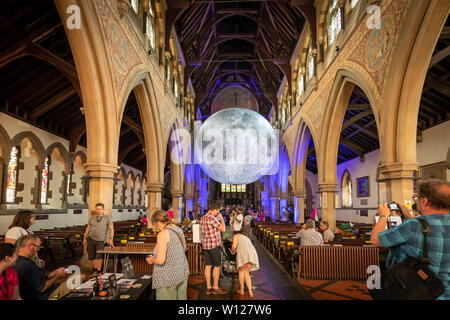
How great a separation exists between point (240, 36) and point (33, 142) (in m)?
12.8

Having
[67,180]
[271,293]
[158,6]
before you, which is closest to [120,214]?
[67,180]

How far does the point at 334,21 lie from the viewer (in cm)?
1055

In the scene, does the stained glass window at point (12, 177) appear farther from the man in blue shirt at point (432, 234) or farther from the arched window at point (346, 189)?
the arched window at point (346, 189)

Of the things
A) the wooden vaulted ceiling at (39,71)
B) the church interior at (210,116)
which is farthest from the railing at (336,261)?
the wooden vaulted ceiling at (39,71)

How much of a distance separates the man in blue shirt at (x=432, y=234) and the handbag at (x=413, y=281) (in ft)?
0.12

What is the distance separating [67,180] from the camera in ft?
41.3

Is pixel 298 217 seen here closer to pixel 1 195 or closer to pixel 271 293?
pixel 271 293

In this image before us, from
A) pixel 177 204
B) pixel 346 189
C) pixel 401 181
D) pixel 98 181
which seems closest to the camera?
pixel 401 181

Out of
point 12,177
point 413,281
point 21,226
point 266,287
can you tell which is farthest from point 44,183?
point 413,281

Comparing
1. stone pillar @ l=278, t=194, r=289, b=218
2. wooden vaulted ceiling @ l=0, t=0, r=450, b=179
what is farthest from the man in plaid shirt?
stone pillar @ l=278, t=194, r=289, b=218

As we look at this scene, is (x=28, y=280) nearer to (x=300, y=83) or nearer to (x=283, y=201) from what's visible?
(x=300, y=83)

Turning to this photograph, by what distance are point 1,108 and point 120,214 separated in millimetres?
10384

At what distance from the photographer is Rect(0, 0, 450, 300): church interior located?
233 inches

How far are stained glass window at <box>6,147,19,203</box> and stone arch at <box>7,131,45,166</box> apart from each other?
0.45m
